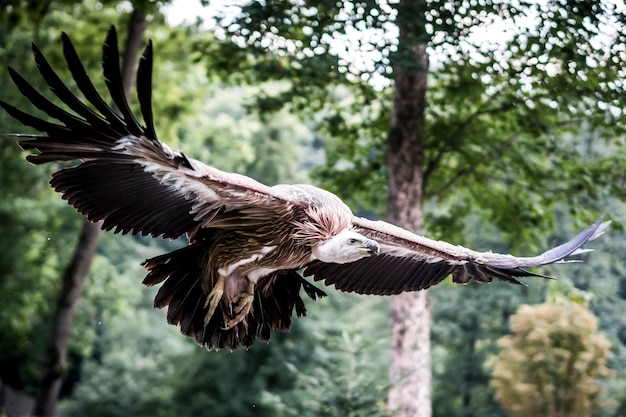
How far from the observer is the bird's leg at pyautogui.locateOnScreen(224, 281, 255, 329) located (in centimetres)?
346

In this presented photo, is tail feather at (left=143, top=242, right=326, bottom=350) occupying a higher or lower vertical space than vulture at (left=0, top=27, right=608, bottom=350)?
lower

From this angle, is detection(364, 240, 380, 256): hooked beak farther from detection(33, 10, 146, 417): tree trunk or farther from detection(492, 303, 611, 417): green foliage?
detection(492, 303, 611, 417): green foliage

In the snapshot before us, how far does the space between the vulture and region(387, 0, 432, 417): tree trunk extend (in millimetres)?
2708

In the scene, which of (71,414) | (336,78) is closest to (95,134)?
(336,78)

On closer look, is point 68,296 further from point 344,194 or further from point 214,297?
point 214,297

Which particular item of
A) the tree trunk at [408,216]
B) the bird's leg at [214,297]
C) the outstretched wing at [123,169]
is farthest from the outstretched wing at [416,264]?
the tree trunk at [408,216]

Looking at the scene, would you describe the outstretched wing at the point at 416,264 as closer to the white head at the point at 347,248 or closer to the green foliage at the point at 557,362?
the white head at the point at 347,248

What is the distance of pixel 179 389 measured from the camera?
14438 millimetres

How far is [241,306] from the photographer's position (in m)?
3.47

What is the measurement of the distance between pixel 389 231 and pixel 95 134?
137 centimetres

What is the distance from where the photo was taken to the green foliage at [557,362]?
35.0 feet

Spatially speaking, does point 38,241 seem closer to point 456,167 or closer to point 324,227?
point 456,167

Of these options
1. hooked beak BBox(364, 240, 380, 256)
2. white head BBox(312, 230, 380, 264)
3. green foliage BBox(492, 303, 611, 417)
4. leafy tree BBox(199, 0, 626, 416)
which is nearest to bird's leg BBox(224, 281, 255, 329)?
white head BBox(312, 230, 380, 264)

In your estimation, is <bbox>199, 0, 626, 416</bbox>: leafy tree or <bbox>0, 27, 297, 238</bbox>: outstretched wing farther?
<bbox>199, 0, 626, 416</bbox>: leafy tree
